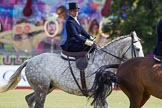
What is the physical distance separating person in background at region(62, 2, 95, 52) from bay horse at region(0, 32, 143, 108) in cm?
31

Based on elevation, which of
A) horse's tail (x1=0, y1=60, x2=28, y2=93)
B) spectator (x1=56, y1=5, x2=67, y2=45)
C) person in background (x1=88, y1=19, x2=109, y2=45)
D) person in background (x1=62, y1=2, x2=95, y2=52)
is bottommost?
person in background (x1=88, y1=19, x2=109, y2=45)

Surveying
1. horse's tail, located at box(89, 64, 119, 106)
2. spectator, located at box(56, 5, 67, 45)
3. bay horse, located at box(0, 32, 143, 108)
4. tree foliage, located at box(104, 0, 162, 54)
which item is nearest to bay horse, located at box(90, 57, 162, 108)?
horse's tail, located at box(89, 64, 119, 106)

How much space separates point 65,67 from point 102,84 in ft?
5.06

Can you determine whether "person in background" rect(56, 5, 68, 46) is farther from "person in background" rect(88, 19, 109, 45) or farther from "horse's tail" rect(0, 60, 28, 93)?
"horse's tail" rect(0, 60, 28, 93)

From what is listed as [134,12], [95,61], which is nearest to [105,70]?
[95,61]

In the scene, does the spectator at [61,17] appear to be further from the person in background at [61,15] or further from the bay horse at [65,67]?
the bay horse at [65,67]

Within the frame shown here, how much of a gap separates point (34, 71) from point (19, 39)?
43285 mm

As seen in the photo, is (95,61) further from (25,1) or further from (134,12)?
(25,1)

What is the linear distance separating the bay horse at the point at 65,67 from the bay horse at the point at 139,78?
1114 mm

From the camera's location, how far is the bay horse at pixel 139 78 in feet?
43.3

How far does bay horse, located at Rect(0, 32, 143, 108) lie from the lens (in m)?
14.7

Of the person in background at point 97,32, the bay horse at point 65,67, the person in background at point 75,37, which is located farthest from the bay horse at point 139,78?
the person in background at point 97,32

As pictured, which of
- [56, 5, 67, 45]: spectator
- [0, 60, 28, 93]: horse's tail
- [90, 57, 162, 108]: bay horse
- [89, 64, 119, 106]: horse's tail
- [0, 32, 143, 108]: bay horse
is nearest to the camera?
[90, 57, 162, 108]: bay horse

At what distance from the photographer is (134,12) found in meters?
40.4
